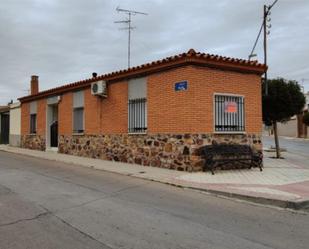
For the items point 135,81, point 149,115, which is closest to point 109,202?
point 149,115

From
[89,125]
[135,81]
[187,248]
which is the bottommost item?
[187,248]

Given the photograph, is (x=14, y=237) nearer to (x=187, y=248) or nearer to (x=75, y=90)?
(x=187, y=248)

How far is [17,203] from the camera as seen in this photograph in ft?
25.5

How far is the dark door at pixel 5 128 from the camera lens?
29.7 m

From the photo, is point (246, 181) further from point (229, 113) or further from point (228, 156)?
point (229, 113)

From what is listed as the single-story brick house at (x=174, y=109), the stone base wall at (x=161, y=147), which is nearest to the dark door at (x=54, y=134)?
the single-story brick house at (x=174, y=109)

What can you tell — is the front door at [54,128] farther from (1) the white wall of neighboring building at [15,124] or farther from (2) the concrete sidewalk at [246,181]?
(2) the concrete sidewalk at [246,181]

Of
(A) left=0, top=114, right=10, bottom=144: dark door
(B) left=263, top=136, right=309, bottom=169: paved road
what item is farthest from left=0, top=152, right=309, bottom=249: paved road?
(A) left=0, top=114, right=10, bottom=144: dark door

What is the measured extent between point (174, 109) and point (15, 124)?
17422 millimetres

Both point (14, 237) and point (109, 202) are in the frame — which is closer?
point (14, 237)

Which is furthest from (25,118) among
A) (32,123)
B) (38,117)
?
(38,117)

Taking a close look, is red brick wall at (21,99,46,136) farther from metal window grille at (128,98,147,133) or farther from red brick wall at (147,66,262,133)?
red brick wall at (147,66,262,133)

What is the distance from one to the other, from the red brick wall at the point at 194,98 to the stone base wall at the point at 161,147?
0.89 ft

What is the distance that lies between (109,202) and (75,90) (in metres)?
11.7
